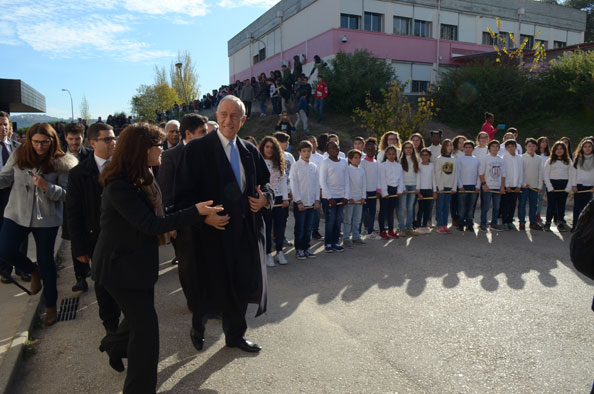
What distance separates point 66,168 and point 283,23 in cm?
3155

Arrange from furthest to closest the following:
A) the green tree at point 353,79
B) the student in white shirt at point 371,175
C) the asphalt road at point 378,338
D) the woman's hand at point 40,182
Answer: the green tree at point 353,79 → the student in white shirt at point 371,175 → the woman's hand at point 40,182 → the asphalt road at point 378,338

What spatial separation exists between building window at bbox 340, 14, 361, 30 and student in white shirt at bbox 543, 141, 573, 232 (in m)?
21.1

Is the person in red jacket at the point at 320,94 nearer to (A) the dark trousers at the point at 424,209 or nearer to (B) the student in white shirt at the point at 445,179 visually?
(B) the student in white shirt at the point at 445,179

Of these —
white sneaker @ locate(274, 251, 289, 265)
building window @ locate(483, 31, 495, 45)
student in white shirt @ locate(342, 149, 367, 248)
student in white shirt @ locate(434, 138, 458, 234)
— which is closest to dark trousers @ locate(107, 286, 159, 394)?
white sneaker @ locate(274, 251, 289, 265)

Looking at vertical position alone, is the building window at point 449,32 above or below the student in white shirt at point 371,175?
above

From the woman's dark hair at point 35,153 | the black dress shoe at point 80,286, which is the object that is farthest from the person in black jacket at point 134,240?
the black dress shoe at point 80,286

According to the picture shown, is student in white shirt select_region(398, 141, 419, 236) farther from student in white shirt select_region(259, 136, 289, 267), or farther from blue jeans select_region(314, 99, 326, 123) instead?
blue jeans select_region(314, 99, 326, 123)

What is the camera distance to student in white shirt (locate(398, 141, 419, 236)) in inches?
355

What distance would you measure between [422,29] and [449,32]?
2.34 m

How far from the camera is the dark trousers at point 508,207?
9.59 m

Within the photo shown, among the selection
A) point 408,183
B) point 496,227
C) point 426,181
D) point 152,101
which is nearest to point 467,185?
point 426,181

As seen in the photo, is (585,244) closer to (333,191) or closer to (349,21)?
(333,191)

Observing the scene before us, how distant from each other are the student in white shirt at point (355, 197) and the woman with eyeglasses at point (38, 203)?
16.0 ft

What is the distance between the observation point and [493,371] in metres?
3.64
